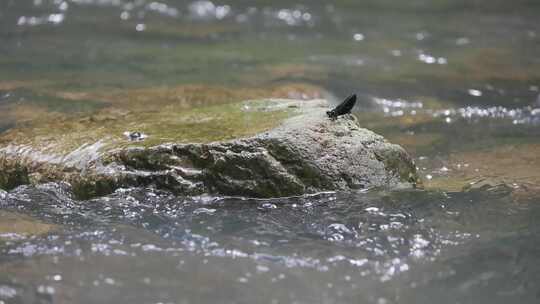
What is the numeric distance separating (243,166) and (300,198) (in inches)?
13.6

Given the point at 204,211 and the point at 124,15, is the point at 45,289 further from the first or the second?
the point at 124,15

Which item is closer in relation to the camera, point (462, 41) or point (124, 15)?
point (462, 41)

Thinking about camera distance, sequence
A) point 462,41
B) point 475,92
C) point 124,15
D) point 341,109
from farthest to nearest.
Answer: point 124,15 < point 462,41 < point 475,92 < point 341,109

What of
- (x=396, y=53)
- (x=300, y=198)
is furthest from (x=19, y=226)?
(x=396, y=53)

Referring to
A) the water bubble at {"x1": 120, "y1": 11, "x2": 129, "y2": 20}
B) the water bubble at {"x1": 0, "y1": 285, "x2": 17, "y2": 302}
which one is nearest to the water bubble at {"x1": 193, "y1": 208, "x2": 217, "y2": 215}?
the water bubble at {"x1": 0, "y1": 285, "x2": 17, "y2": 302}

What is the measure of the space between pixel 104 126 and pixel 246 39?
17.8 feet

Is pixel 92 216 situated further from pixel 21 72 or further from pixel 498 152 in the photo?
pixel 21 72

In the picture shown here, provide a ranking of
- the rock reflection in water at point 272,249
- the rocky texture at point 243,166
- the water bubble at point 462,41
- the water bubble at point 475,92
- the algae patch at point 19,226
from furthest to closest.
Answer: the water bubble at point 462,41, the water bubble at point 475,92, the rocky texture at point 243,166, the algae patch at point 19,226, the rock reflection in water at point 272,249

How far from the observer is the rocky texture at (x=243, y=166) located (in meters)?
4.12

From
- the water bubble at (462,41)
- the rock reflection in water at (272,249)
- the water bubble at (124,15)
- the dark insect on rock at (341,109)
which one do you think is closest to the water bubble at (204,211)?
the rock reflection in water at (272,249)

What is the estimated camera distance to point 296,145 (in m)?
4.13

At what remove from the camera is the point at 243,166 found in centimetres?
410

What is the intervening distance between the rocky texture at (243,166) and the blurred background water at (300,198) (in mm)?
80

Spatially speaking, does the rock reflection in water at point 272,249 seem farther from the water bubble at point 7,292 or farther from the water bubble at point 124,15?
the water bubble at point 124,15
